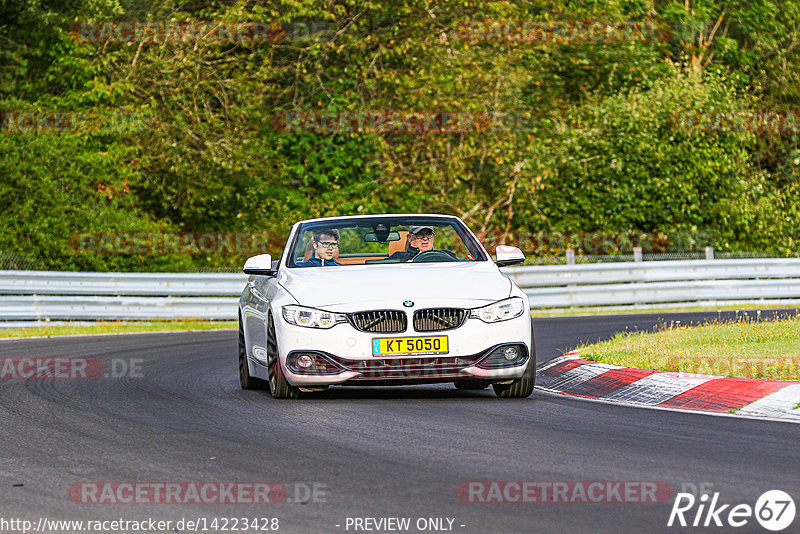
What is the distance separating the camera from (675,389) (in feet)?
33.9

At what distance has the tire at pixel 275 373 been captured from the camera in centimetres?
1045

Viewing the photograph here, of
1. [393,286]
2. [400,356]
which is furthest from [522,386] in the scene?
[393,286]

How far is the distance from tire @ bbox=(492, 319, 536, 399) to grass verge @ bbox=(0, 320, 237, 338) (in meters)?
12.8

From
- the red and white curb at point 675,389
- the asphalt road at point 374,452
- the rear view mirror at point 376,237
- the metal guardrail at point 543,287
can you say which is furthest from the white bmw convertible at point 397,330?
the metal guardrail at point 543,287

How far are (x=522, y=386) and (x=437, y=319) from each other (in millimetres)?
1008

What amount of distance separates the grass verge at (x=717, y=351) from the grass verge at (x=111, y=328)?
33.4 feet

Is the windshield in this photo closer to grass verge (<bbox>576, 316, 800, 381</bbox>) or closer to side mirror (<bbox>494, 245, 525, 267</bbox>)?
side mirror (<bbox>494, 245, 525, 267</bbox>)

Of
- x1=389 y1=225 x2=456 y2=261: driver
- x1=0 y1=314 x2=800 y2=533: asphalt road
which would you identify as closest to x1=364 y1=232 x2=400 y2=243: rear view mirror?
x1=389 y1=225 x2=456 y2=261: driver

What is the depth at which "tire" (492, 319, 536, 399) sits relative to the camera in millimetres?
10469

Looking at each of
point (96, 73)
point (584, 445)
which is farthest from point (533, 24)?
point (584, 445)

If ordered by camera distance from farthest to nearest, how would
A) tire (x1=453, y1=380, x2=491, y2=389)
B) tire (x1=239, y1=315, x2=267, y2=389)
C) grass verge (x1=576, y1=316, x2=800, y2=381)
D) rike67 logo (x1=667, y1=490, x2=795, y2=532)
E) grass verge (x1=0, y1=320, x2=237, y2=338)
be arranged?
grass verge (x1=0, y1=320, x2=237, y2=338) → tire (x1=239, y1=315, x2=267, y2=389) → tire (x1=453, y1=380, x2=491, y2=389) → grass verge (x1=576, y1=316, x2=800, y2=381) → rike67 logo (x1=667, y1=490, x2=795, y2=532)

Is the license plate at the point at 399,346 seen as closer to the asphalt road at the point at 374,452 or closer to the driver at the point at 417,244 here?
the asphalt road at the point at 374,452

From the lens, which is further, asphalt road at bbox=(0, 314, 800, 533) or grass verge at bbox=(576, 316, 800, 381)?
grass verge at bbox=(576, 316, 800, 381)

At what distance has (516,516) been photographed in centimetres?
577
